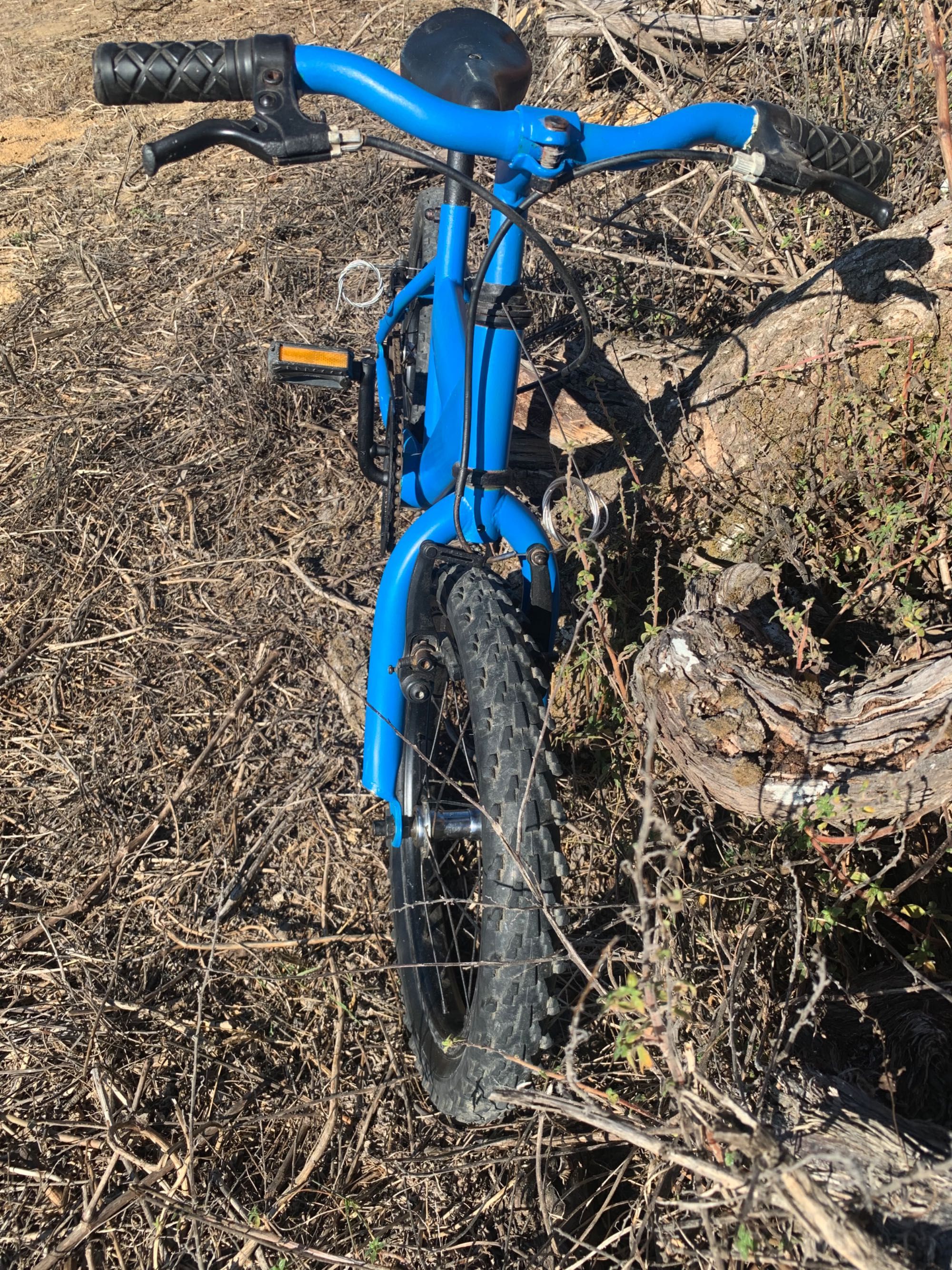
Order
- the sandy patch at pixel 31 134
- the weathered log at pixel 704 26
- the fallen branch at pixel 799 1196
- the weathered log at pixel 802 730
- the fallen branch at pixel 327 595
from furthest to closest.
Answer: the sandy patch at pixel 31 134, the weathered log at pixel 704 26, the fallen branch at pixel 327 595, the weathered log at pixel 802 730, the fallen branch at pixel 799 1196

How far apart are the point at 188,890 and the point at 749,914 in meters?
1.54

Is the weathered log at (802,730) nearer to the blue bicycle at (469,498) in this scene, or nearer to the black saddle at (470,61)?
the blue bicycle at (469,498)

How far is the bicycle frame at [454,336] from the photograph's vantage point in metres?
A: 1.75

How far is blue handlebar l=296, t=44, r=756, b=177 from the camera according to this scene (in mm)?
1746

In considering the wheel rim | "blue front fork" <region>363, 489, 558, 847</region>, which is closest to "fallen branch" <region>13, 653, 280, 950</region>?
"blue front fork" <region>363, 489, 558, 847</region>

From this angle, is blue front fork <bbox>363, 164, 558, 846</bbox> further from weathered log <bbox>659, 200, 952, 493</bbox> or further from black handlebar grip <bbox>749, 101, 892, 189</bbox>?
weathered log <bbox>659, 200, 952, 493</bbox>

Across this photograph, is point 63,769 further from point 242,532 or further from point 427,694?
point 427,694

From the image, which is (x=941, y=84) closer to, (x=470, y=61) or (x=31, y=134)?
(x=470, y=61)

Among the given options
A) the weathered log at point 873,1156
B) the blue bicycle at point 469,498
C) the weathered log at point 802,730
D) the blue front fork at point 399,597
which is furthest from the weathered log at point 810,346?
the weathered log at point 873,1156

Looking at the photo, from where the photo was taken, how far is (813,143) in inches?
71.1

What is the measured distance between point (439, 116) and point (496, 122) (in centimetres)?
10

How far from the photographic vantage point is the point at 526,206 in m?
1.92

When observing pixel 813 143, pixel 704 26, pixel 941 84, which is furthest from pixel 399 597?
pixel 704 26

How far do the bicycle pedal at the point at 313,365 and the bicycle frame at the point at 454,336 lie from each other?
0.49ft
